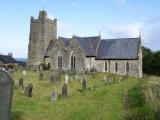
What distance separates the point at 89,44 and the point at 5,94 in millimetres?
47840

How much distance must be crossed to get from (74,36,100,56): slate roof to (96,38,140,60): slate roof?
1.03 meters

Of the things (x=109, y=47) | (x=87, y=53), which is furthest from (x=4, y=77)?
(x=109, y=47)

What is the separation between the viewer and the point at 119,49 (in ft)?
173

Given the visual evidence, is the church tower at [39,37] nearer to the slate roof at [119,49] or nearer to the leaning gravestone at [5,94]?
the slate roof at [119,49]

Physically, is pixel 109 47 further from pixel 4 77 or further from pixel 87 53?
pixel 4 77

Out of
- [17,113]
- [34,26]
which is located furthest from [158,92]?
[34,26]

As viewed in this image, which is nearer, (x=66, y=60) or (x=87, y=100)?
(x=87, y=100)

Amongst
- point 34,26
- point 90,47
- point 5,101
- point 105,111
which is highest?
point 34,26

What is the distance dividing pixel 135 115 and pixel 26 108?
5.61 m

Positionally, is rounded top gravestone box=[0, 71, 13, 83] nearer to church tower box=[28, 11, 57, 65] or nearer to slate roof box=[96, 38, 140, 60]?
slate roof box=[96, 38, 140, 60]

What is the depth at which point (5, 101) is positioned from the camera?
7.61m

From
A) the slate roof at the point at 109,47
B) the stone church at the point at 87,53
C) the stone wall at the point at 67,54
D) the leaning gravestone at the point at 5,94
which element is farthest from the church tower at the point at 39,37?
the leaning gravestone at the point at 5,94

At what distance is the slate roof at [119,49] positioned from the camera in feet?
168

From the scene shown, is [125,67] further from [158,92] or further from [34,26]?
[158,92]
